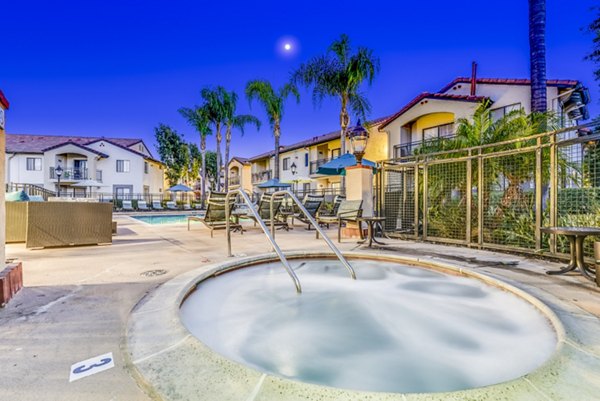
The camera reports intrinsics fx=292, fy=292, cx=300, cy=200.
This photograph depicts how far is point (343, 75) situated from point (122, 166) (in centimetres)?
2356

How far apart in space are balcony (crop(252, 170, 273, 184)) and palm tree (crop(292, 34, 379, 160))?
16370 mm

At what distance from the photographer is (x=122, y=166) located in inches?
1079

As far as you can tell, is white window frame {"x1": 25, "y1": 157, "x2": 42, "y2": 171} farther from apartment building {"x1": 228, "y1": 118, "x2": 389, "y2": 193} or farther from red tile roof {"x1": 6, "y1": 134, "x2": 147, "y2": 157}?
apartment building {"x1": 228, "y1": 118, "x2": 389, "y2": 193}

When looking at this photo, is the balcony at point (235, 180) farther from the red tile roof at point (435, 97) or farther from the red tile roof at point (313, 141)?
the red tile roof at point (435, 97)

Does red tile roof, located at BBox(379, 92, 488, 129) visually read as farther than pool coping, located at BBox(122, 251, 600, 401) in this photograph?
Yes

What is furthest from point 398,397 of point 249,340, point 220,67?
point 220,67

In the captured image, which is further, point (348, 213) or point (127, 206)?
point (127, 206)

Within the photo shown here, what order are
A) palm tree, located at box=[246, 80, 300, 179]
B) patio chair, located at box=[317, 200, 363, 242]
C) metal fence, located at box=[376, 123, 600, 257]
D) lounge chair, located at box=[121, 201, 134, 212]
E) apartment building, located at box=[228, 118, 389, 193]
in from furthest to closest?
lounge chair, located at box=[121, 201, 134, 212], palm tree, located at box=[246, 80, 300, 179], apartment building, located at box=[228, 118, 389, 193], patio chair, located at box=[317, 200, 363, 242], metal fence, located at box=[376, 123, 600, 257]

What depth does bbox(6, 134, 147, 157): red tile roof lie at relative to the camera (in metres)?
24.5

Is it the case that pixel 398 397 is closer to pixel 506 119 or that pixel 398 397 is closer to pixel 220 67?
pixel 506 119

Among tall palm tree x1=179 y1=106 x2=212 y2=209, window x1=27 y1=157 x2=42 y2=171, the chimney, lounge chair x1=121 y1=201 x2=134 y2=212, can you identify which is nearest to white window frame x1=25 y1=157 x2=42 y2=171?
window x1=27 y1=157 x2=42 y2=171

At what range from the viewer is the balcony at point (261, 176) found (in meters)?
29.9

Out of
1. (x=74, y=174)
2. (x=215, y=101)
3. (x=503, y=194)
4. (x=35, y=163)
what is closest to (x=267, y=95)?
(x=215, y=101)

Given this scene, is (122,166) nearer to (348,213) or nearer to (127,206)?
(127,206)
